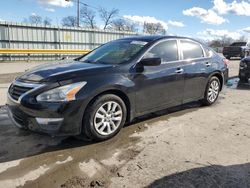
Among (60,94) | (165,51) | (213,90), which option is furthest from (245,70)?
(60,94)

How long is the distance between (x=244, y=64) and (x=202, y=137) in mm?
6640

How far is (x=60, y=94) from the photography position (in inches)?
150

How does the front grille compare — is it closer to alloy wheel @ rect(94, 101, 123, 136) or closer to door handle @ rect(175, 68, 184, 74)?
alloy wheel @ rect(94, 101, 123, 136)

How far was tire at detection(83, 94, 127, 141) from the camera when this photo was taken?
13.4 ft

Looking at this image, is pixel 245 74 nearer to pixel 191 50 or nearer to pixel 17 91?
pixel 191 50

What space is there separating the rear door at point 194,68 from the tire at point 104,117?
5.97 feet

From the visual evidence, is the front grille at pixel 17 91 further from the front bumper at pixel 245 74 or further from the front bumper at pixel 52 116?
the front bumper at pixel 245 74

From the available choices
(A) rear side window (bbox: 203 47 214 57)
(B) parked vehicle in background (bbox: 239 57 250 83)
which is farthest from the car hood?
(B) parked vehicle in background (bbox: 239 57 250 83)

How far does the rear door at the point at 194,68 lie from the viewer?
223 inches

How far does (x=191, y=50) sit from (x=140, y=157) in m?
3.05

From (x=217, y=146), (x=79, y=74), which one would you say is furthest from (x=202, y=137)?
(x=79, y=74)

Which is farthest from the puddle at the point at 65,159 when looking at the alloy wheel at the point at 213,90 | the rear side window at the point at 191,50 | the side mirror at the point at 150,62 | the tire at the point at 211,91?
the alloy wheel at the point at 213,90

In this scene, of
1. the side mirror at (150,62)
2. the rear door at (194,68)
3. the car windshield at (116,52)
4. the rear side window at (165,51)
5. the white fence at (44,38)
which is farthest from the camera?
the white fence at (44,38)

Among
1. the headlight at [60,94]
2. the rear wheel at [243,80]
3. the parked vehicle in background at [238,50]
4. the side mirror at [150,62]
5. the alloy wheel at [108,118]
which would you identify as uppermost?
the parked vehicle in background at [238,50]
